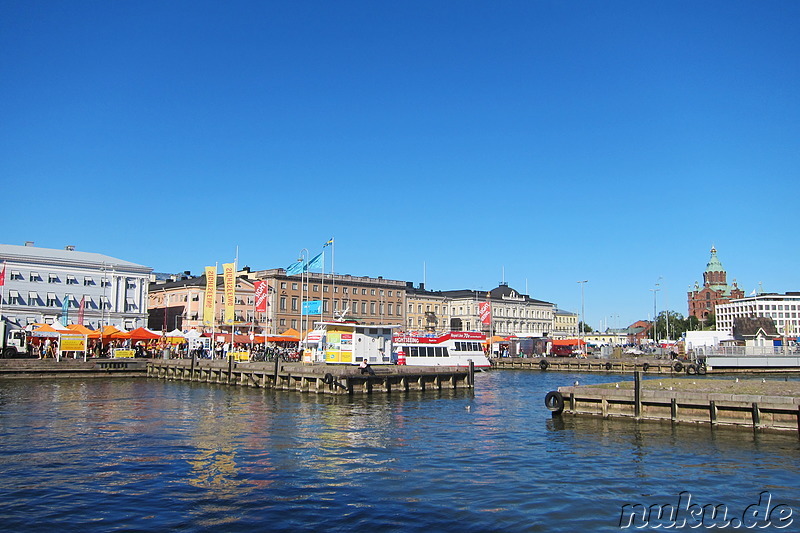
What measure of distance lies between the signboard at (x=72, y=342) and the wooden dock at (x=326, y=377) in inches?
457

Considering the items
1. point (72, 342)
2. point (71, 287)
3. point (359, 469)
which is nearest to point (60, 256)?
point (71, 287)

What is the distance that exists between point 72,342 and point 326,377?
3490 cm

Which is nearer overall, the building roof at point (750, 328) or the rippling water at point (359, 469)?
the rippling water at point (359, 469)

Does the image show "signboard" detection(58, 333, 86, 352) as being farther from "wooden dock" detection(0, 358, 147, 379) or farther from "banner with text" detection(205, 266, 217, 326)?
"banner with text" detection(205, 266, 217, 326)

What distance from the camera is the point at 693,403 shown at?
3328cm

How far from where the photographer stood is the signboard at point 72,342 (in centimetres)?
6850

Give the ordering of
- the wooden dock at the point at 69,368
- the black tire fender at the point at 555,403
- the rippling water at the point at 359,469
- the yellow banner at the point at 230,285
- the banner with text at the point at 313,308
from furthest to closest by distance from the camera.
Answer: the yellow banner at the point at 230,285, the wooden dock at the point at 69,368, the banner with text at the point at 313,308, the black tire fender at the point at 555,403, the rippling water at the point at 359,469

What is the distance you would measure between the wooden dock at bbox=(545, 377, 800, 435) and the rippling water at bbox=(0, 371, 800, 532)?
922 mm

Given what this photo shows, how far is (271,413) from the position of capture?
130ft

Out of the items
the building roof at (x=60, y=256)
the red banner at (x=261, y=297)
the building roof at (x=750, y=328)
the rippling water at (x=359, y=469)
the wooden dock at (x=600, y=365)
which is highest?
the building roof at (x=60, y=256)

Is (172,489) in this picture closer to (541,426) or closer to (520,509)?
(520,509)

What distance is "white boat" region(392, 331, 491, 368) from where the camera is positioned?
65562mm

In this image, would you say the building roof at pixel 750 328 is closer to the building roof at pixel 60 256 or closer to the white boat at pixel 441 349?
the white boat at pixel 441 349

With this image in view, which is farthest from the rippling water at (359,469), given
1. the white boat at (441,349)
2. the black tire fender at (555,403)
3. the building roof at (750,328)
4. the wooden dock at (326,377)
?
the building roof at (750,328)
